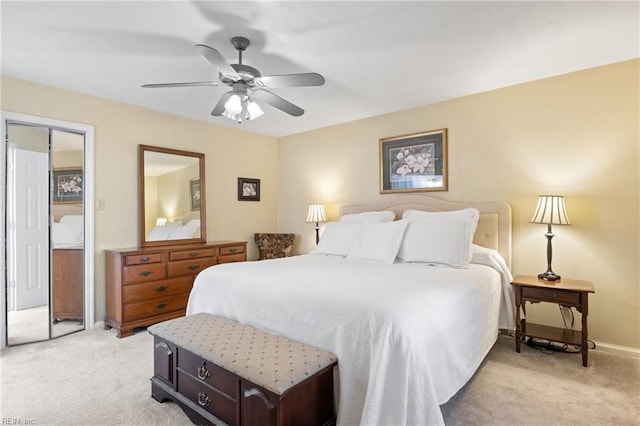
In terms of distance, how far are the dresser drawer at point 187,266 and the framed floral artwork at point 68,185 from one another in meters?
1.12

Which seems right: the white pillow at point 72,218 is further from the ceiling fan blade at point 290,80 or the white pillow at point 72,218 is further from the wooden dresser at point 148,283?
the ceiling fan blade at point 290,80

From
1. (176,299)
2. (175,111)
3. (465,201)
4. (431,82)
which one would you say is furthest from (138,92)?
(465,201)

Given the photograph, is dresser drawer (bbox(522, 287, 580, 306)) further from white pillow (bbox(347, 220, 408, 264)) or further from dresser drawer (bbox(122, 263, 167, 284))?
dresser drawer (bbox(122, 263, 167, 284))

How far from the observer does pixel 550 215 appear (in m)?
2.82

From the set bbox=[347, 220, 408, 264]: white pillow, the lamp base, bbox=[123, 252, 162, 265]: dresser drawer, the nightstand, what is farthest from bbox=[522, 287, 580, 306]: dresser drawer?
bbox=[123, 252, 162, 265]: dresser drawer

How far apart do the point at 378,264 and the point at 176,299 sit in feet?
7.34

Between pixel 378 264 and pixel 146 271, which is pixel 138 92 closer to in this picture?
pixel 146 271

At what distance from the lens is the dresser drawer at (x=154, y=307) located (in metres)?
3.30

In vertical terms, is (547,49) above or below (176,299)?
above

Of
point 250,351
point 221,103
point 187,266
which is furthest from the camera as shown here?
point 187,266

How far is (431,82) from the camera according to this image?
317 centimetres

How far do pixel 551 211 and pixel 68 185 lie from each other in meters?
4.44

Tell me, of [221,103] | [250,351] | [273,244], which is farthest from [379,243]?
[273,244]

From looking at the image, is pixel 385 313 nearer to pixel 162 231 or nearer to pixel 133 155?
pixel 162 231
